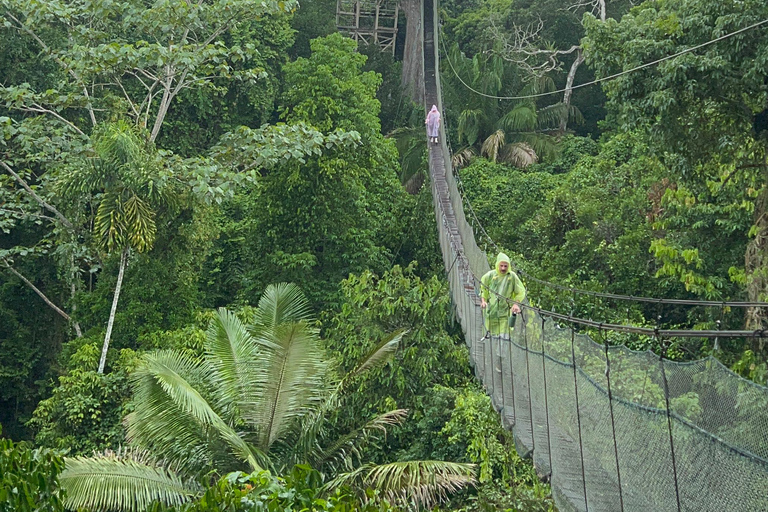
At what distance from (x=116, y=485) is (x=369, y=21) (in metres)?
14.9

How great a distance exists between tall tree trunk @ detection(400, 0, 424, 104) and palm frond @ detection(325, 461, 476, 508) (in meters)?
10.5

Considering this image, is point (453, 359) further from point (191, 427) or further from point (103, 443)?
point (103, 443)

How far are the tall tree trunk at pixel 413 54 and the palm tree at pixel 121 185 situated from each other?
7.72 m

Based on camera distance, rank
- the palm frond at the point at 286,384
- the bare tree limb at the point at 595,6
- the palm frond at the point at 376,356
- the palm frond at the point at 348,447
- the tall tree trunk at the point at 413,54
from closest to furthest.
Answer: the palm frond at the point at 286,384 → the palm frond at the point at 348,447 → the palm frond at the point at 376,356 → the bare tree limb at the point at 595,6 → the tall tree trunk at the point at 413,54

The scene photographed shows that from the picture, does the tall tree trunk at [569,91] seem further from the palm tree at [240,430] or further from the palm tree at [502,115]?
the palm tree at [240,430]

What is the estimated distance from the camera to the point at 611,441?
12.1 ft

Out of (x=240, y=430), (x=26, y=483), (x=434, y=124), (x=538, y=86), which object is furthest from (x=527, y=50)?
(x=26, y=483)

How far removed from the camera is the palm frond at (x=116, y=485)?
636cm

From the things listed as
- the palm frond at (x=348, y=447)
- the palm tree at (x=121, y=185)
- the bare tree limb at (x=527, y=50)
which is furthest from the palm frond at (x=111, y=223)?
the bare tree limb at (x=527, y=50)

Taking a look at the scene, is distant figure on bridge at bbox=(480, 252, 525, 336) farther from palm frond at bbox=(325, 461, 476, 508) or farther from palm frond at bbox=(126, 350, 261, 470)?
palm frond at bbox=(126, 350, 261, 470)

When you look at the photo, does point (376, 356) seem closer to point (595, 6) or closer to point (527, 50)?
point (595, 6)

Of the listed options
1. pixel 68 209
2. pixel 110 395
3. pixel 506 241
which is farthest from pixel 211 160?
pixel 506 241

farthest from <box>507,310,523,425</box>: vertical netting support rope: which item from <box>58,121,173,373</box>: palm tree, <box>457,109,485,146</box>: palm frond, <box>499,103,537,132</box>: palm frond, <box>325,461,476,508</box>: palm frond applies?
<box>457,109,485,146</box>: palm frond

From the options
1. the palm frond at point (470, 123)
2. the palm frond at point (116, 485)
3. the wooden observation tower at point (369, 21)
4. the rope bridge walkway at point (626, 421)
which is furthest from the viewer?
the wooden observation tower at point (369, 21)
